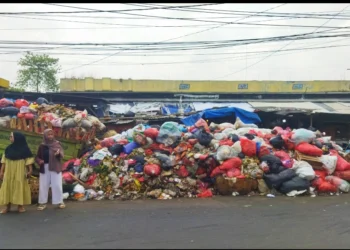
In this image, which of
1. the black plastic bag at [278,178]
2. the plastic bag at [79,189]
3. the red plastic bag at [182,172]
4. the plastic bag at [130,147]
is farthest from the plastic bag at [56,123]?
the black plastic bag at [278,178]

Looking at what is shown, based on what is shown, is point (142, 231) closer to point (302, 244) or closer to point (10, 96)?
point (302, 244)

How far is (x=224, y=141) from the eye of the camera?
390 inches

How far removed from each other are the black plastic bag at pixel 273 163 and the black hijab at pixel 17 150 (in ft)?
18.5

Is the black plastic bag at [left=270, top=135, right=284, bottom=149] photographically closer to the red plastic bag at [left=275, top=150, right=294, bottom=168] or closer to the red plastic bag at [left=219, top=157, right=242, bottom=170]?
the red plastic bag at [left=275, top=150, right=294, bottom=168]

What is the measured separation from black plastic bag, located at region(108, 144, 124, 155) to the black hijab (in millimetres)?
2849

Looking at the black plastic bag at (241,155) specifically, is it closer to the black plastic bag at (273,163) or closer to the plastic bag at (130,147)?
the black plastic bag at (273,163)

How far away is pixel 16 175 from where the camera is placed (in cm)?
672

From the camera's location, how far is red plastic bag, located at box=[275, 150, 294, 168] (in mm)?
9180

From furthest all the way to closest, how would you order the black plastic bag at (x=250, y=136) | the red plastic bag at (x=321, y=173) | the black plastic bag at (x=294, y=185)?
the black plastic bag at (x=250, y=136) → the red plastic bag at (x=321, y=173) → the black plastic bag at (x=294, y=185)

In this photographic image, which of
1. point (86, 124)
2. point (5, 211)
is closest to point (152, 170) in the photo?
point (86, 124)

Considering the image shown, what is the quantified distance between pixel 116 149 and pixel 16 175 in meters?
3.17

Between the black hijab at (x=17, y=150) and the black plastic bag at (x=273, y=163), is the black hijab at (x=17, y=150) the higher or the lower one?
the higher one

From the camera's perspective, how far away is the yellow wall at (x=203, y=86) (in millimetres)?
26672

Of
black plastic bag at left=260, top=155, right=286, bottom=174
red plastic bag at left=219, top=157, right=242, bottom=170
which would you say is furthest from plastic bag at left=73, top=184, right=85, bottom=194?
black plastic bag at left=260, top=155, right=286, bottom=174
